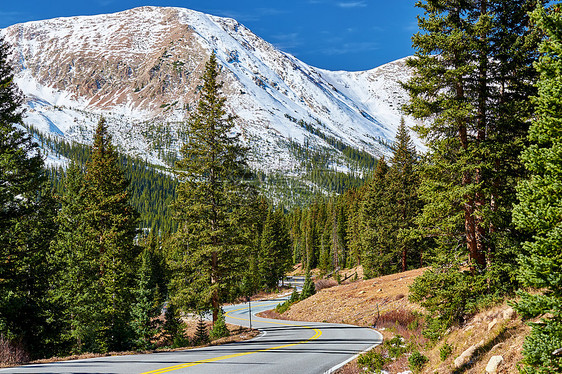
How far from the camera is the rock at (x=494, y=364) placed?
7.34 m

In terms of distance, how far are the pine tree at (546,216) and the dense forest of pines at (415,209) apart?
0.03 meters

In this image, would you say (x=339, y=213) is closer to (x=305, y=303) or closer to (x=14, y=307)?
(x=305, y=303)

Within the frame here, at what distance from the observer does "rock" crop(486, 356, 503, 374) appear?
24.1 ft

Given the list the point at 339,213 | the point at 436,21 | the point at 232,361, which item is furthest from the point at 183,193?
the point at 339,213

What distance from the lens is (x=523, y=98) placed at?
42.3ft

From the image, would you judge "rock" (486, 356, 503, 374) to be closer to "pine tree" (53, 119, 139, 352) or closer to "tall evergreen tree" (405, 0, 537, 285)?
"tall evergreen tree" (405, 0, 537, 285)

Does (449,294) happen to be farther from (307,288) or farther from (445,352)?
(307,288)

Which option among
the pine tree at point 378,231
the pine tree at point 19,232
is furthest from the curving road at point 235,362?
the pine tree at point 378,231

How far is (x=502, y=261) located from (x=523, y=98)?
5.82 metres

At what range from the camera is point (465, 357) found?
8766 mm

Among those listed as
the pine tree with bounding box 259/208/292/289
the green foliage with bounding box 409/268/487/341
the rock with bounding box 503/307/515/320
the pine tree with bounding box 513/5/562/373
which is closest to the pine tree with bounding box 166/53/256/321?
the green foliage with bounding box 409/268/487/341

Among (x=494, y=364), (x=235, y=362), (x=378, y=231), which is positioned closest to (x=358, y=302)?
(x=378, y=231)

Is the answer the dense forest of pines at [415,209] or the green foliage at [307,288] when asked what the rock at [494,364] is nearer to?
the dense forest of pines at [415,209]

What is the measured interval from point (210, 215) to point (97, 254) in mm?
8834
